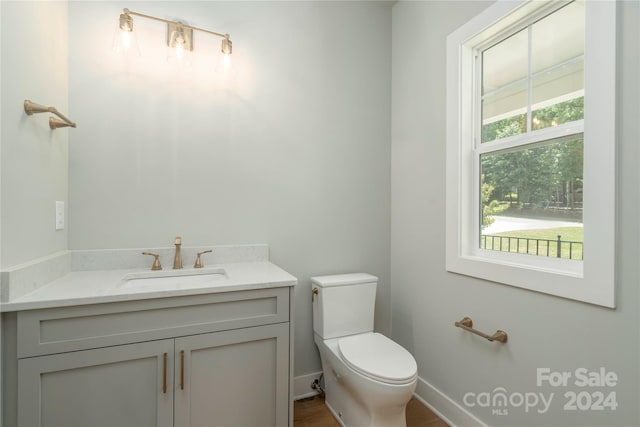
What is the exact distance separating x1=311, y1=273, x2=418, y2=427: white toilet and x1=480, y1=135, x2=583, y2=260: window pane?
0.80m

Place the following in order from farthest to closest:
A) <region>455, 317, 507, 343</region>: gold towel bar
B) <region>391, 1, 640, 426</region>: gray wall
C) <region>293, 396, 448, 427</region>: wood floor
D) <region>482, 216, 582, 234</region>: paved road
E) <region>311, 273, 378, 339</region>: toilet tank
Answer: <region>311, 273, 378, 339</region>: toilet tank
<region>293, 396, 448, 427</region>: wood floor
<region>455, 317, 507, 343</region>: gold towel bar
<region>482, 216, 582, 234</region>: paved road
<region>391, 1, 640, 426</region>: gray wall

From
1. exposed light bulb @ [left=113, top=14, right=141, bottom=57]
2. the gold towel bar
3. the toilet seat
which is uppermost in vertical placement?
exposed light bulb @ [left=113, top=14, right=141, bottom=57]

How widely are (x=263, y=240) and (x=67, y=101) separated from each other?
1253 millimetres

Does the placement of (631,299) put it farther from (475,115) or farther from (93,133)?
(93,133)

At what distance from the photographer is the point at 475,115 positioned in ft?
5.77

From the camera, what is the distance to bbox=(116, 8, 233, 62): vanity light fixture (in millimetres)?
1523

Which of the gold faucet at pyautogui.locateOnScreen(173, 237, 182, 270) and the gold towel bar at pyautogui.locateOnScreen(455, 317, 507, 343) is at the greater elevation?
the gold faucet at pyautogui.locateOnScreen(173, 237, 182, 270)

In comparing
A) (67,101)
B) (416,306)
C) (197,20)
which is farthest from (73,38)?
(416,306)

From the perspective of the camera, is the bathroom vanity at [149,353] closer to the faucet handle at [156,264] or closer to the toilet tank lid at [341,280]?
the faucet handle at [156,264]

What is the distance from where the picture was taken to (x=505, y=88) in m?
1.63

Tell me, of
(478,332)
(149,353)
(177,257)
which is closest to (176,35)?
(177,257)

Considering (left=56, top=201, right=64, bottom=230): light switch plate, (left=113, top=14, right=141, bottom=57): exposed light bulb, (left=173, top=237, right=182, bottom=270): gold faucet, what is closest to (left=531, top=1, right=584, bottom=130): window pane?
(left=173, top=237, right=182, bottom=270): gold faucet

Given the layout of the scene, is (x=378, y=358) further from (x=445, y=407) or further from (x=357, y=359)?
(x=445, y=407)

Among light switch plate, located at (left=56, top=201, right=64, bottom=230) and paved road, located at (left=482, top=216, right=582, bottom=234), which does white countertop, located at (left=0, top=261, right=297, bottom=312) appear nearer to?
light switch plate, located at (left=56, top=201, right=64, bottom=230)
